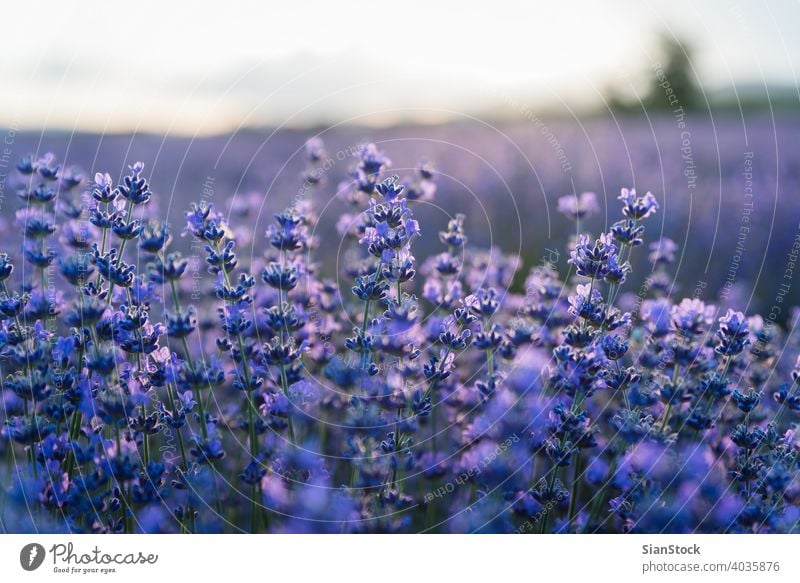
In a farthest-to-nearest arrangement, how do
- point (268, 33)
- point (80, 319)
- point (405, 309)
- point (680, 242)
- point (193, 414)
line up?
point (680, 242), point (268, 33), point (193, 414), point (405, 309), point (80, 319)

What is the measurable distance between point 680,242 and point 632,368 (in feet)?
5.35

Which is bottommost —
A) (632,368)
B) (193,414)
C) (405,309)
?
(193,414)

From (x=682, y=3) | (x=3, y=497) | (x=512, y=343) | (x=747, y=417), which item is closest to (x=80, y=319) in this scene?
(x=3, y=497)

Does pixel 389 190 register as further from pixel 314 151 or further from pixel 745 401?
pixel 745 401

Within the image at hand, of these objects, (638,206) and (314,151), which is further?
(314,151)

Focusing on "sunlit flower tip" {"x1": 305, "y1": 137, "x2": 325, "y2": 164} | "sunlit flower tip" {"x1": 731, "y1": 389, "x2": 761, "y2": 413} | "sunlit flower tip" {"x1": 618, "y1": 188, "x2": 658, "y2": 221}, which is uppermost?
"sunlit flower tip" {"x1": 305, "y1": 137, "x2": 325, "y2": 164}

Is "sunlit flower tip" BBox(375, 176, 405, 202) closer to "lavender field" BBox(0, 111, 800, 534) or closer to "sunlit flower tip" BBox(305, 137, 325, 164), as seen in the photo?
"lavender field" BBox(0, 111, 800, 534)

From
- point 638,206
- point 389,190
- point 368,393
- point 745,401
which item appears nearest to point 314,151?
point 389,190

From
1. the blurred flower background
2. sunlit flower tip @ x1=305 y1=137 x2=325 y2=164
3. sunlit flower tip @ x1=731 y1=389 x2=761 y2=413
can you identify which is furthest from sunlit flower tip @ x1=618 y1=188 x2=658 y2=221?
sunlit flower tip @ x1=305 y1=137 x2=325 y2=164

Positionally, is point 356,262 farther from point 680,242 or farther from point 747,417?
point 680,242

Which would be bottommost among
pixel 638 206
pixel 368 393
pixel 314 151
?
pixel 368 393

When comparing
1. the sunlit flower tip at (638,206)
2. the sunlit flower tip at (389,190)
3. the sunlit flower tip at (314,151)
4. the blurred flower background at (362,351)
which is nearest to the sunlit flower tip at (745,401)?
the blurred flower background at (362,351)

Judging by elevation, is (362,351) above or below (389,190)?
below
